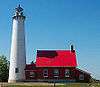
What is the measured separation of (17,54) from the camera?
43875mm

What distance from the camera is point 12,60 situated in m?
44.2

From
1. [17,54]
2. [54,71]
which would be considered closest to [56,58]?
[54,71]

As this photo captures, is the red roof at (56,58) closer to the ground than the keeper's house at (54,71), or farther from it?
farther from it

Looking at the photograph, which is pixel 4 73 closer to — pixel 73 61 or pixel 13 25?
pixel 13 25

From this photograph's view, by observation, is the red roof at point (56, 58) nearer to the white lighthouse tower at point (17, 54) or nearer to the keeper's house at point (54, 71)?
the keeper's house at point (54, 71)

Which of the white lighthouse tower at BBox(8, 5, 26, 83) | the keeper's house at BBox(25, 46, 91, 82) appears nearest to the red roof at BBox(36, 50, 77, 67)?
the keeper's house at BBox(25, 46, 91, 82)

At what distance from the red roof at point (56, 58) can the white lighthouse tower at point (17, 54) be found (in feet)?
9.22

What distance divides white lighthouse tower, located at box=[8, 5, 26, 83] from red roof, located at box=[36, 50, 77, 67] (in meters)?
2.81

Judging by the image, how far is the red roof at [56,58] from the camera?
45.7 m

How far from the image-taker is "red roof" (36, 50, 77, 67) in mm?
45656

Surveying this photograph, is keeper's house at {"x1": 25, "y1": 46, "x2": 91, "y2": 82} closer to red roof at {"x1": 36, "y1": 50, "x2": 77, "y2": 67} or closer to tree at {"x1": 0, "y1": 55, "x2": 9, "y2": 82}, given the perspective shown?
red roof at {"x1": 36, "y1": 50, "x2": 77, "y2": 67}

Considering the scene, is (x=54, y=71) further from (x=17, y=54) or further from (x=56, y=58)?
(x=17, y=54)

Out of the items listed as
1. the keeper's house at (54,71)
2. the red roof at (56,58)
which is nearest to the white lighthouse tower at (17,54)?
the keeper's house at (54,71)

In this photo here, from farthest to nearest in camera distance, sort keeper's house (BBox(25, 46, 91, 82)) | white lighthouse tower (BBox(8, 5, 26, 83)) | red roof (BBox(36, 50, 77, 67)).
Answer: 1. red roof (BBox(36, 50, 77, 67))
2. keeper's house (BBox(25, 46, 91, 82))
3. white lighthouse tower (BBox(8, 5, 26, 83))
